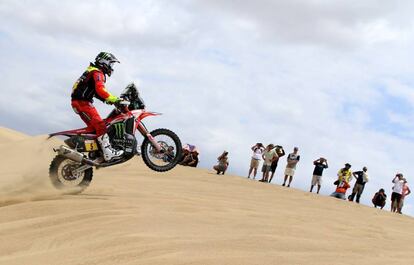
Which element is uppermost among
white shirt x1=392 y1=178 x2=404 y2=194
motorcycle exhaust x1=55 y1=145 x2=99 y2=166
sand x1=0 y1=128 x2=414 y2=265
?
white shirt x1=392 y1=178 x2=404 y2=194

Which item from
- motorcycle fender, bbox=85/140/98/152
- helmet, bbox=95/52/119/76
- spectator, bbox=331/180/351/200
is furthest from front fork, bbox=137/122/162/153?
spectator, bbox=331/180/351/200

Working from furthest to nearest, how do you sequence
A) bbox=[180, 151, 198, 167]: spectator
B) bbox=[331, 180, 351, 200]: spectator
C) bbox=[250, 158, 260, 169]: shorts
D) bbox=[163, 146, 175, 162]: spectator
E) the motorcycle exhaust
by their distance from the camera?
bbox=[180, 151, 198, 167]: spectator → bbox=[250, 158, 260, 169]: shorts → bbox=[331, 180, 351, 200]: spectator → bbox=[163, 146, 175, 162]: spectator → the motorcycle exhaust

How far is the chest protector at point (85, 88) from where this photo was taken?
8421mm

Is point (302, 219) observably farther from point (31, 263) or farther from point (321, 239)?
point (31, 263)

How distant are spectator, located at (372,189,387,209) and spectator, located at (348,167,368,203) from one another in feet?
1.61

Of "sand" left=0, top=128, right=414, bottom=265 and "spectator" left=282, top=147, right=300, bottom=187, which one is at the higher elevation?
"spectator" left=282, top=147, right=300, bottom=187

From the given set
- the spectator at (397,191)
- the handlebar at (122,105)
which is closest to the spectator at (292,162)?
the spectator at (397,191)

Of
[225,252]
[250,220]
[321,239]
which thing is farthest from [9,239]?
[321,239]

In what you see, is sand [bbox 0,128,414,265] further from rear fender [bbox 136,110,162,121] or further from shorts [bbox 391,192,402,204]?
shorts [bbox 391,192,402,204]

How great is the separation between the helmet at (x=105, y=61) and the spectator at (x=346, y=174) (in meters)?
10.2

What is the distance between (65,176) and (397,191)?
1142 cm

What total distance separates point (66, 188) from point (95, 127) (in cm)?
104

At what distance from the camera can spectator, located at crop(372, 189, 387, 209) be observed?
17125 mm

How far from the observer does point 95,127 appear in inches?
336
